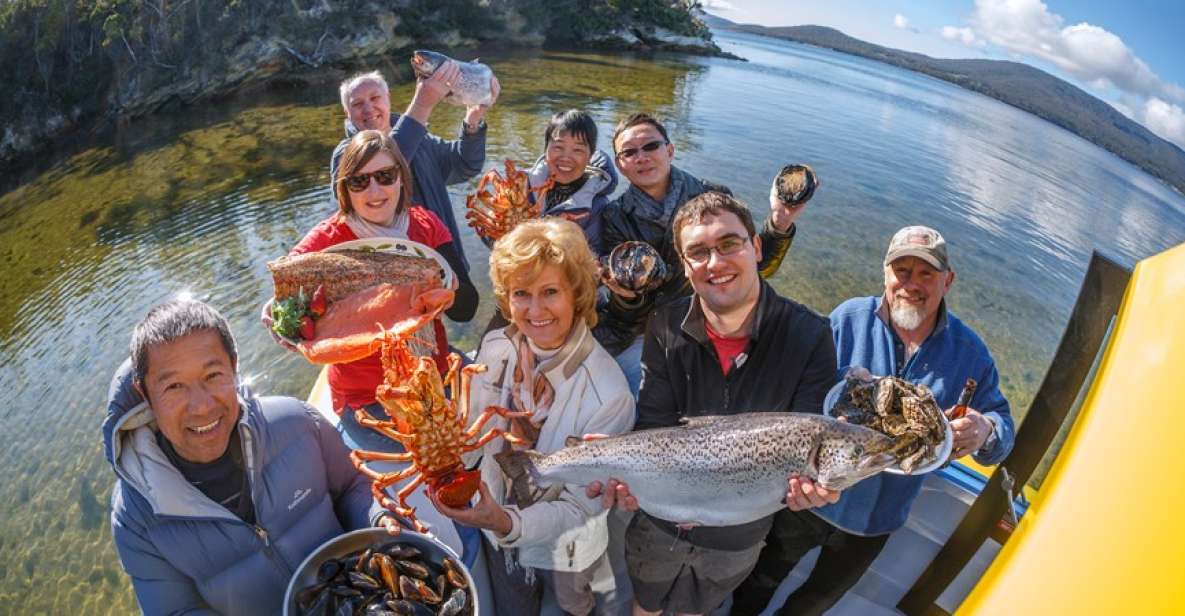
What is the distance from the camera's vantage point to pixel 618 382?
2.98m

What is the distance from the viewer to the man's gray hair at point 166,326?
2.37 m

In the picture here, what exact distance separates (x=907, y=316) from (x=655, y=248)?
1818mm

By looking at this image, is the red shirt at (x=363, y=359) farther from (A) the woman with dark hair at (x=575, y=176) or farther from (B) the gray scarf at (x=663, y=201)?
(B) the gray scarf at (x=663, y=201)

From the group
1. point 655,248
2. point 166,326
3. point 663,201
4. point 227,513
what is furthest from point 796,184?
point 227,513

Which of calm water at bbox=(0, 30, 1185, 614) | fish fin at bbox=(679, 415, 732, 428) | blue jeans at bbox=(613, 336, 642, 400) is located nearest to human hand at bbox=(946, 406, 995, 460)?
fish fin at bbox=(679, 415, 732, 428)

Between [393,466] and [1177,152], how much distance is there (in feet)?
487

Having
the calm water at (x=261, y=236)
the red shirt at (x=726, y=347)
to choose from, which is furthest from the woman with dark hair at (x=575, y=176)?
the calm water at (x=261, y=236)

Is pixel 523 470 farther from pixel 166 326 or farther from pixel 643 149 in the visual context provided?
pixel 643 149

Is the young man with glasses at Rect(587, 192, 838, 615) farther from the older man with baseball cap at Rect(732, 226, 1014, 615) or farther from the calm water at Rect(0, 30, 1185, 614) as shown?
the calm water at Rect(0, 30, 1185, 614)

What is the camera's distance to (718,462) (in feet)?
8.11

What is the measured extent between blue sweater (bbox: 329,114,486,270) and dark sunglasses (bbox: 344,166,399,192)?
657 mm

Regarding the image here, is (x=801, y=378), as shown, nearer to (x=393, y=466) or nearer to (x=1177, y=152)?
(x=393, y=466)

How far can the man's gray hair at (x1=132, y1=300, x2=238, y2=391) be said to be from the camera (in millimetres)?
2373

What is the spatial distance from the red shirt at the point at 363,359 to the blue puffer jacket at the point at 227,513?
73 cm
